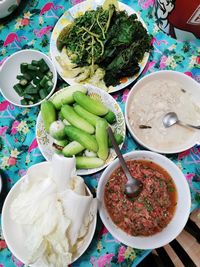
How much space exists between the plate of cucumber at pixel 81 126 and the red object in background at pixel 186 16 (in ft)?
1.28

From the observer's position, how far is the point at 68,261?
127 cm

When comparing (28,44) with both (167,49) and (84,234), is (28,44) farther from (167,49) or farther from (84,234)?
(84,234)

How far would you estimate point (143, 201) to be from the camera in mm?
1365

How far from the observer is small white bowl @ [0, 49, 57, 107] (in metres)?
1.58

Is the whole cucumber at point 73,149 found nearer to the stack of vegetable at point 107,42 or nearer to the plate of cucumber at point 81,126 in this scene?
the plate of cucumber at point 81,126

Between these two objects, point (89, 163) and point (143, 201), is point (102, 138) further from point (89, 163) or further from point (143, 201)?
point (143, 201)

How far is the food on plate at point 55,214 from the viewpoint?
1224 millimetres

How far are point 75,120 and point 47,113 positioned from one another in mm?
113

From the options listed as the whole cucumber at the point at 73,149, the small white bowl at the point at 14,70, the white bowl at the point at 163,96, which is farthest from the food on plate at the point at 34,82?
the white bowl at the point at 163,96

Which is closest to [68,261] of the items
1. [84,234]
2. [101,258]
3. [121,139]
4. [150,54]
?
[84,234]

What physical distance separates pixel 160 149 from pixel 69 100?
41 centimetres

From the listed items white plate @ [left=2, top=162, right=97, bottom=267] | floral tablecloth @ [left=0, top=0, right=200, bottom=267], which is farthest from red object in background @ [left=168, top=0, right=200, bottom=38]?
white plate @ [left=2, top=162, right=97, bottom=267]

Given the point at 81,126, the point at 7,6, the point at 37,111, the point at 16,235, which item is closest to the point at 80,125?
the point at 81,126

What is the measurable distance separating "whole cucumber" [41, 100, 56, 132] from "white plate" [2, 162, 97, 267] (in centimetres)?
18
